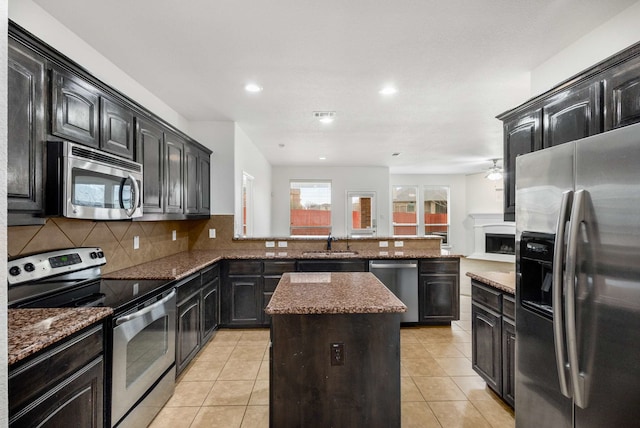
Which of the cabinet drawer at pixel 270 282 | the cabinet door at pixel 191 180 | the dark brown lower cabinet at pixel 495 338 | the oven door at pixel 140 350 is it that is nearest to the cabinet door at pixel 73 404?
the oven door at pixel 140 350

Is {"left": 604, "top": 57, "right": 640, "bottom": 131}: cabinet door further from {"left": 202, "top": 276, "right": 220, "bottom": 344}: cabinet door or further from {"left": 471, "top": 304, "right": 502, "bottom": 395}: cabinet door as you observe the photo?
{"left": 202, "top": 276, "right": 220, "bottom": 344}: cabinet door

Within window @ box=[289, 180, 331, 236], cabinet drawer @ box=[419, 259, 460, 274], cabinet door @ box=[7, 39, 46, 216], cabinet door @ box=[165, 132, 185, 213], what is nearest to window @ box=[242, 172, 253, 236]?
cabinet door @ box=[165, 132, 185, 213]

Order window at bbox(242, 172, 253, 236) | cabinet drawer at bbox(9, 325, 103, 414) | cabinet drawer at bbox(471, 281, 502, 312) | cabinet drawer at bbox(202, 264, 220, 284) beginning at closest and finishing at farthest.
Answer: cabinet drawer at bbox(9, 325, 103, 414) → cabinet drawer at bbox(471, 281, 502, 312) → cabinet drawer at bbox(202, 264, 220, 284) → window at bbox(242, 172, 253, 236)

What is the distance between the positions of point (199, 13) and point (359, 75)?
4.59ft

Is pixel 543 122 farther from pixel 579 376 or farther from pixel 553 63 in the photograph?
pixel 579 376

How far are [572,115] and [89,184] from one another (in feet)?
9.86

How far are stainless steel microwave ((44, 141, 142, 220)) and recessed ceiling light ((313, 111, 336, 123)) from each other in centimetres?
216

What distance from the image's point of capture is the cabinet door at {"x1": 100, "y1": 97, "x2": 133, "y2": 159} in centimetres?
208

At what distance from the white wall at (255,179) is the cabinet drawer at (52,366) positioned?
2821 millimetres

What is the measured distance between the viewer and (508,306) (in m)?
2.06

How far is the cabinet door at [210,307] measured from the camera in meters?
3.14

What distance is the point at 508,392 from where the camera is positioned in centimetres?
210

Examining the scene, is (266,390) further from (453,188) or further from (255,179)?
(453,188)

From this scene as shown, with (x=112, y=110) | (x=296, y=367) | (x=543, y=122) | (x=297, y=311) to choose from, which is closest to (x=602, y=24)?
A: (x=543, y=122)
